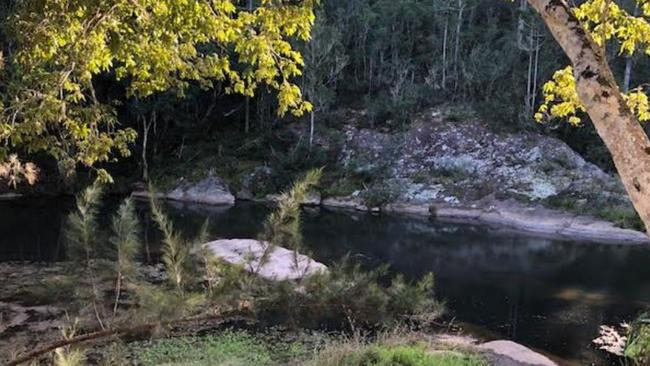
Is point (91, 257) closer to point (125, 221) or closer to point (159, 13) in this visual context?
point (125, 221)

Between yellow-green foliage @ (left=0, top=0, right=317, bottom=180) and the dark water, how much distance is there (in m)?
7.83

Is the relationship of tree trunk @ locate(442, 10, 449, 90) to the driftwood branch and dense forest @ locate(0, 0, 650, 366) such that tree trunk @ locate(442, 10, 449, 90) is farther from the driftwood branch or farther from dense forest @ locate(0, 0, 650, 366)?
the driftwood branch

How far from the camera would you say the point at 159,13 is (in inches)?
197

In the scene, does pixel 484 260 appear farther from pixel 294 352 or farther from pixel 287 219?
pixel 287 219

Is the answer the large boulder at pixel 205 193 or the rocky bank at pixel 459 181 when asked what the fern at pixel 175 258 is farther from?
the large boulder at pixel 205 193

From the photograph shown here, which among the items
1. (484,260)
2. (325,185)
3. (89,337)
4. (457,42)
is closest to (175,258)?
(89,337)

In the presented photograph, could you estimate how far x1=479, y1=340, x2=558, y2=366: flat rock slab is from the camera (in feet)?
31.0

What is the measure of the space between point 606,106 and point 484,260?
1567 cm

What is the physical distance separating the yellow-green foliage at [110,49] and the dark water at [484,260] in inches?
308

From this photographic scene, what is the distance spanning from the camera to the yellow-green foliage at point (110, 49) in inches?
191

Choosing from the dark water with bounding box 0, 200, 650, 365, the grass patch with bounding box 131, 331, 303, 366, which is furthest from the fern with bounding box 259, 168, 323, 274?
the dark water with bounding box 0, 200, 650, 365

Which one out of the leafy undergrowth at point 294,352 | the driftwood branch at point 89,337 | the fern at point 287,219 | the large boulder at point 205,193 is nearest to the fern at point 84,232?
the driftwood branch at point 89,337

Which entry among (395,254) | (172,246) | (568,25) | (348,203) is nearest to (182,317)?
(172,246)

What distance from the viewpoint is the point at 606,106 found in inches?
145
